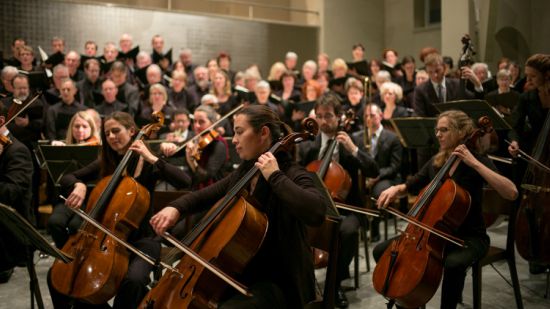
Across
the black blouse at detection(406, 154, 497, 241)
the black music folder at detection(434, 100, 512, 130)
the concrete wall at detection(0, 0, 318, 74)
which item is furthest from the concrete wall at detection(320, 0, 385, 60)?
the black blouse at detection(406, 154, 497, 241)

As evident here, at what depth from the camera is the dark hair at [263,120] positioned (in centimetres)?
231

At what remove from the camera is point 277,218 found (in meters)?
2.25

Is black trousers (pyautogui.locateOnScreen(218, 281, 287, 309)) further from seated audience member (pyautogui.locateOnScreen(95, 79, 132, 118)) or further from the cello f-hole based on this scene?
seated audience member (pyautogui.locateOnScreen(95, 79, 132, 118))

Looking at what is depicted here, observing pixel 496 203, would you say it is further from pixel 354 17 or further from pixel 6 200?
pixel 354 17

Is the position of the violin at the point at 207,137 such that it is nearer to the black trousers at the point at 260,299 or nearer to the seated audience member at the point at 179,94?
the black trousers at the point at 260,299

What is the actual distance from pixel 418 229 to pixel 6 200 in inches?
91.2

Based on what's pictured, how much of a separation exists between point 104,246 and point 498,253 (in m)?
2.06

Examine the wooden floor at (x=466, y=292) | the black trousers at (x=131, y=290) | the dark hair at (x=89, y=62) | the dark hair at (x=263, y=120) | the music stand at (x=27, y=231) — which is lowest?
the wooden floor at (x=466, y=292)

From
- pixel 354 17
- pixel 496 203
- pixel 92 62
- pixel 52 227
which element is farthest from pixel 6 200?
pixel 354 17

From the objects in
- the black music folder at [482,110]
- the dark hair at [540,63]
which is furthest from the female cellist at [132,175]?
the dark hair at [540,63]

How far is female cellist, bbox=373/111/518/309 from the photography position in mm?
2762

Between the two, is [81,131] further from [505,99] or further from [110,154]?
[505,99]

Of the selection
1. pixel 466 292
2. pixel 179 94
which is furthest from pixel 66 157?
pixel 179 94

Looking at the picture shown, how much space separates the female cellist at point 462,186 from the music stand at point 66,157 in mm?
2233
